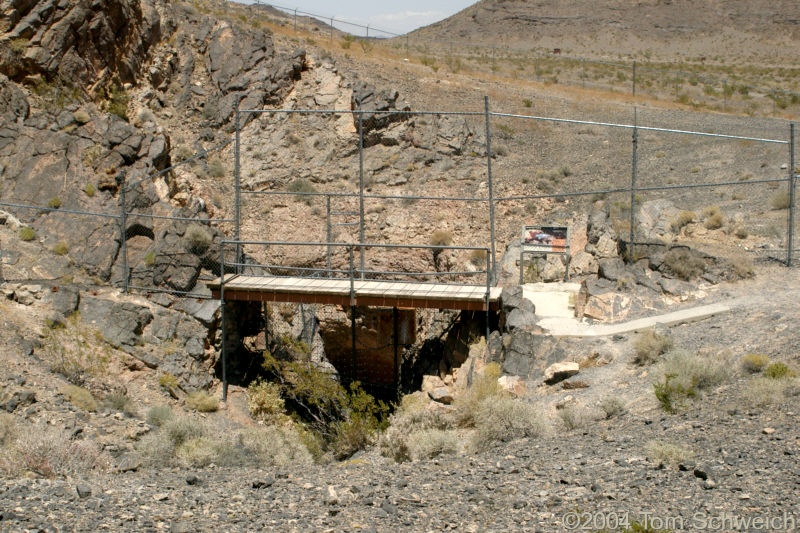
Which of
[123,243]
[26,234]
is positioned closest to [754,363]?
[123,243]

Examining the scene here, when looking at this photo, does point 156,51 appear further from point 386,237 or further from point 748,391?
point 748,391

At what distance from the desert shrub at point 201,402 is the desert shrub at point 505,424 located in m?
6.95

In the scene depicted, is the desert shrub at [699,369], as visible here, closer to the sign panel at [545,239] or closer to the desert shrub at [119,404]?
the sign panel at [545,239]

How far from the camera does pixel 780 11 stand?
82500 millimetres

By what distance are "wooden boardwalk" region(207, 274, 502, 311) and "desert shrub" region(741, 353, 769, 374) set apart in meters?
5.34

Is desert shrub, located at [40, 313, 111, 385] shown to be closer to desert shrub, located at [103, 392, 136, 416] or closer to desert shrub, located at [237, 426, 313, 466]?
desert shrub, located at [103, 392, 136, 416]

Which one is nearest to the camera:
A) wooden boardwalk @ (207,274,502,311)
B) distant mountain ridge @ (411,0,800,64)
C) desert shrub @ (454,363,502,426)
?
desert shrub @ (454,363,502,426)

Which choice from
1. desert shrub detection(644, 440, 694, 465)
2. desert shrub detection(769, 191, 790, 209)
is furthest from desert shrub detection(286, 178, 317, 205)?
desert shrub detection(644, 440, 694, 465)

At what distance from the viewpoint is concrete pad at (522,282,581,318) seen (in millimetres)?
14078

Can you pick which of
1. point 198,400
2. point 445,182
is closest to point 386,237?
point 445,182

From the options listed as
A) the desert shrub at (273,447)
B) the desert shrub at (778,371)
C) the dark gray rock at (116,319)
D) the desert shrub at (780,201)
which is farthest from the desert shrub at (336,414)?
the desert shrub at (780,201)

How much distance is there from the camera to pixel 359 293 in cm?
1442

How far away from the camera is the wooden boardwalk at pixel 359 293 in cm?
1403

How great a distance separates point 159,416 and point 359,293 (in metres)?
4.38
